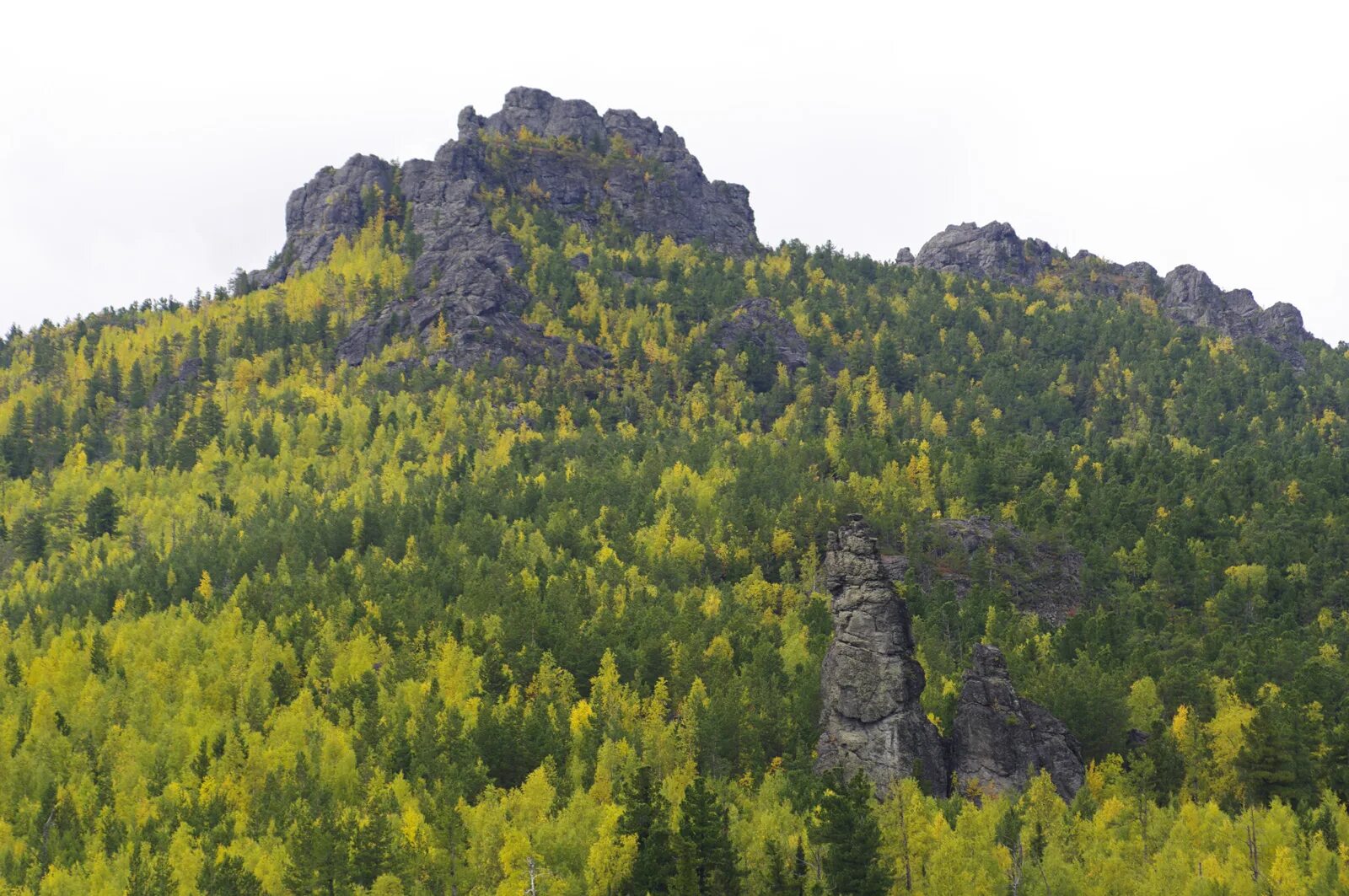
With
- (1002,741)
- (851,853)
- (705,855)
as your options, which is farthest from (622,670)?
(851,853)

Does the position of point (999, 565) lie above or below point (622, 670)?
above

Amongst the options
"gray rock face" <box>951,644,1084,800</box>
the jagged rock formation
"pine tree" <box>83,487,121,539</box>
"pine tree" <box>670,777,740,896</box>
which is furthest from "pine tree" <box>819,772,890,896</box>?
"pine tree" <box>83,487,121,539</box>

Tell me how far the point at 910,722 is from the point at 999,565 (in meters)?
33.8

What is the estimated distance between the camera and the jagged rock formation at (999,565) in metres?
122

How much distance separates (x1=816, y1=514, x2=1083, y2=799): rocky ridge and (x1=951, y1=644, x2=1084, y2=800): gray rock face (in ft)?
0.21

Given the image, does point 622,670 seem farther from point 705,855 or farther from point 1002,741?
point 705,855

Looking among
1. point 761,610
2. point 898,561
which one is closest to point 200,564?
point 761,610

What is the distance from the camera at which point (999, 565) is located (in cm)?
Result: 12481

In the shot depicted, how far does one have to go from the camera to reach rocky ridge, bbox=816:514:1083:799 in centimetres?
9394

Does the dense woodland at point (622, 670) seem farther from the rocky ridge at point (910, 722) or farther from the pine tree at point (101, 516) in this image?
the rocky ridge at point (910, 722)

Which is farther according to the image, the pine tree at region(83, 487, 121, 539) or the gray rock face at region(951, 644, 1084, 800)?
the pine tree at region(83, 487, 121, 539)

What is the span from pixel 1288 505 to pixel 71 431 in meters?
165

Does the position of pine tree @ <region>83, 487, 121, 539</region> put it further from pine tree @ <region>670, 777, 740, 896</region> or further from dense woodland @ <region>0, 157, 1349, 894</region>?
pine tree @ <region>670, 777, 740, 896</region>

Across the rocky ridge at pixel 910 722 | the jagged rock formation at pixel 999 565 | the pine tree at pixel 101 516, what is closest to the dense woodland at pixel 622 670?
the pine tree at pixel 101 516
